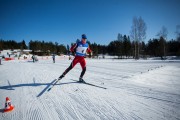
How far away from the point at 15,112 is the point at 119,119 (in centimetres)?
244

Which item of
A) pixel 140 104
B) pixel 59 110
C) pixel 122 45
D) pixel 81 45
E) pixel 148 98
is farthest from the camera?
pixel 122 45

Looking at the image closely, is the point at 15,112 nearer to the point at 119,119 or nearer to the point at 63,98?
the point at 63,98

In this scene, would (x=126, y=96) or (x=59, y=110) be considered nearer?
(x=59, y=110)

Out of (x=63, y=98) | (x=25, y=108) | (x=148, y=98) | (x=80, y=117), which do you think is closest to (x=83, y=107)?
(x=80, y=117)

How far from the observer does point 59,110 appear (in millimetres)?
3180

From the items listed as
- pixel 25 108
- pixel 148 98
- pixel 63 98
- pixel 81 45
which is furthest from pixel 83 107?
pixel 81 45

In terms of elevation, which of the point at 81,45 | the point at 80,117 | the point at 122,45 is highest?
the point at 122,45

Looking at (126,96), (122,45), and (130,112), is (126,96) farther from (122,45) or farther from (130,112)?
(122,45)

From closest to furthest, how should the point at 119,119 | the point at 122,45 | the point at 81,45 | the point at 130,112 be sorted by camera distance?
the point at 119,119
the point at 130,112
the point at 81,45
the point at 122,45

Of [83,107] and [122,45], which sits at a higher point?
[122,45]

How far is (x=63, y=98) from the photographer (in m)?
4.01

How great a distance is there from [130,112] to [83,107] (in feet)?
3.80

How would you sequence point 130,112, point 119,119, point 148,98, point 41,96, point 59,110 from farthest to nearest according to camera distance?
1. point 41,96
2. point 148,98
3. point 59,110
4. point 130,112
5. point 119,119

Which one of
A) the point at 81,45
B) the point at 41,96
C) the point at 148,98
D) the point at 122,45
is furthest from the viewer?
the point at 122,45
